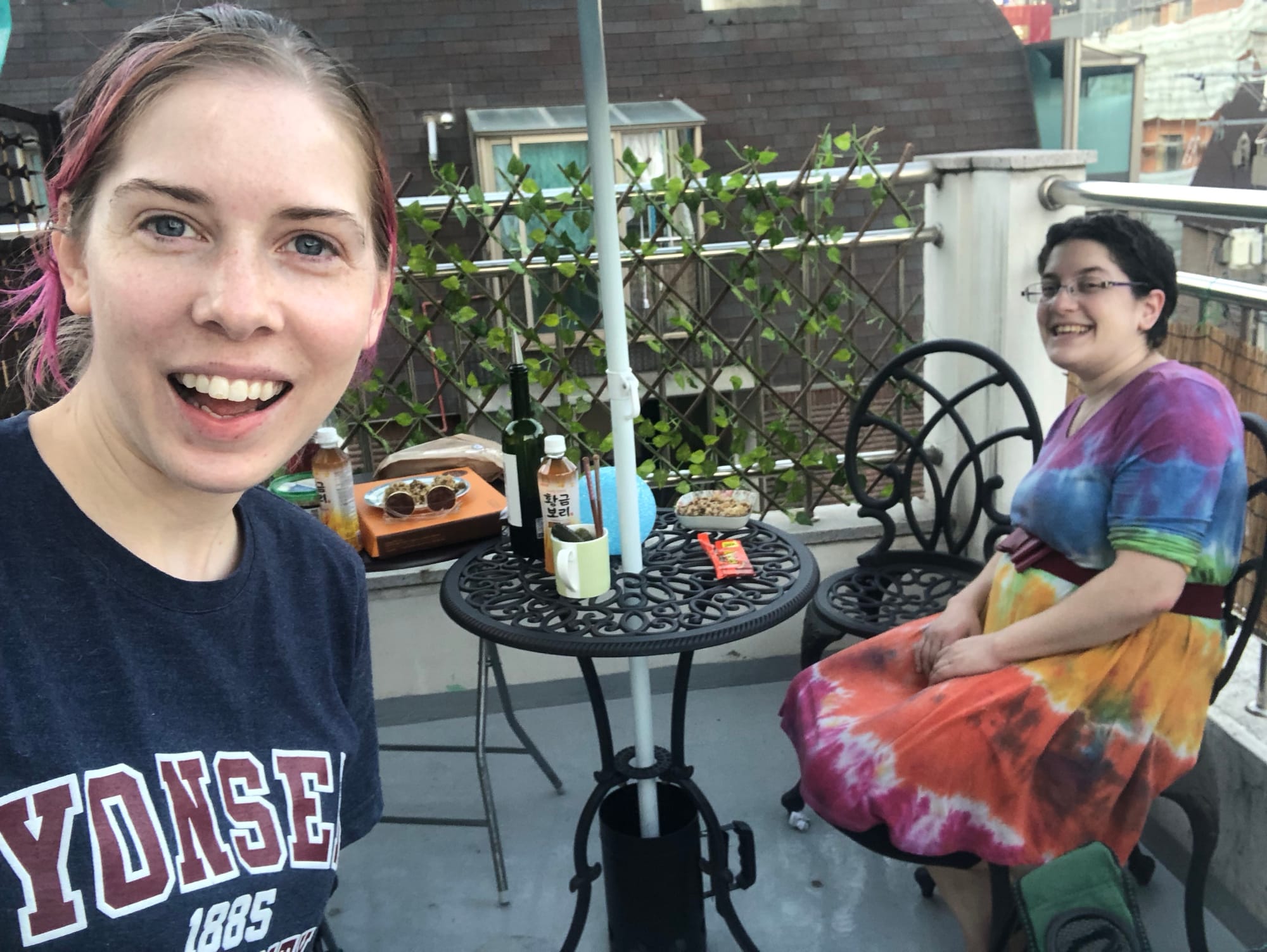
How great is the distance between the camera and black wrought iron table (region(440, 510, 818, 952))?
146 centimetres

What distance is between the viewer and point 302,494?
2049 mm

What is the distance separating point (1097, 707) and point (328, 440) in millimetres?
1439

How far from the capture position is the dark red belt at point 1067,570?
1438 mm

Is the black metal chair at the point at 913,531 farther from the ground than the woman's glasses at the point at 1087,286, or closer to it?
closer to it

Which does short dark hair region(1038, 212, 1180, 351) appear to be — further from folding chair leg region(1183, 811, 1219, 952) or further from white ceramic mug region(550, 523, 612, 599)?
white ceramic mug region(550, 523, 612, 599)

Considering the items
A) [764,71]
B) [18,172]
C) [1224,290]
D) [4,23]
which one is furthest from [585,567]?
[764,71]

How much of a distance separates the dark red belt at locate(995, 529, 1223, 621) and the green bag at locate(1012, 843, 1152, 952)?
1.50ft

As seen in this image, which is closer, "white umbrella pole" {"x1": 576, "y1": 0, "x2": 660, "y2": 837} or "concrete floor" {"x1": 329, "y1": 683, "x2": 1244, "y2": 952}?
"white umbrella pole" {"x1": 576, "y1": 0, "x2": 660, "y2": 837}

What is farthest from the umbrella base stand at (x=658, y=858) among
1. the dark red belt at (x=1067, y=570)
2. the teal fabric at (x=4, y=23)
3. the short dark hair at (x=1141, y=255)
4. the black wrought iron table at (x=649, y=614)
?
the teal fabric at (x=4, y=23)

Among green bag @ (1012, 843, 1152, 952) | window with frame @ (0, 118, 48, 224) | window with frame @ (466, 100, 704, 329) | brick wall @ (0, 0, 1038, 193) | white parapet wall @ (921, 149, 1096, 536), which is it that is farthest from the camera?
brick wall @ (0, 0, 1038, 193)

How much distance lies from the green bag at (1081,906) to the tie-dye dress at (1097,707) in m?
0.22

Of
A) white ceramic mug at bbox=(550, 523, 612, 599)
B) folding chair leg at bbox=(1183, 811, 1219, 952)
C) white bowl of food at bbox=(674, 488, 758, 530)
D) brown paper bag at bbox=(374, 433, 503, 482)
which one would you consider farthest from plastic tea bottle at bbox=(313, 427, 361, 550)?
folding chair leg at bbox=(1183, 811, 1219, 952)

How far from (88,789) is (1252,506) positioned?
1978mm

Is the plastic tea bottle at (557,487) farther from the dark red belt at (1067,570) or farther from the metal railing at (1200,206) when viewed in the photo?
the metal railing at (1200,206)
